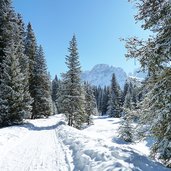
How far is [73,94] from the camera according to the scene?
38.5m

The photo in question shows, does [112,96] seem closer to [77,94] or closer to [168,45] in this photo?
[77,94]

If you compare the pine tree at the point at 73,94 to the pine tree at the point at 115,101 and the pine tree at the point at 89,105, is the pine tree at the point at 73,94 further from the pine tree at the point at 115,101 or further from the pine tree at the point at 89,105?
the pine tree at the point at 115,101

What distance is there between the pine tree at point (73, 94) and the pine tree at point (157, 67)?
91.0 ft

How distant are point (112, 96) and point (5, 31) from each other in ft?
147


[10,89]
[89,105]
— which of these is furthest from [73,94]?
[89,105]

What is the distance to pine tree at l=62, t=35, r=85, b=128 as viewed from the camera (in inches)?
1500

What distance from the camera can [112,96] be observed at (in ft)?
238

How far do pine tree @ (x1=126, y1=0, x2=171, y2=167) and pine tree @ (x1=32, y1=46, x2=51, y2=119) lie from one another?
115 feet

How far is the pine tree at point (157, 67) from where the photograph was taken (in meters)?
8.91

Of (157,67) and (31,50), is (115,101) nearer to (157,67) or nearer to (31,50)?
(31,50)

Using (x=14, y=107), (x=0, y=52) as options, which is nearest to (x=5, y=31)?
(x=0, y=52)

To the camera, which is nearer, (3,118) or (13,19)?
(3,118)

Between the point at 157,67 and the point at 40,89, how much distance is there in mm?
36132

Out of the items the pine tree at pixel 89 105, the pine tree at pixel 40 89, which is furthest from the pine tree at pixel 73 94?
the pine tree at pixel 89 105
